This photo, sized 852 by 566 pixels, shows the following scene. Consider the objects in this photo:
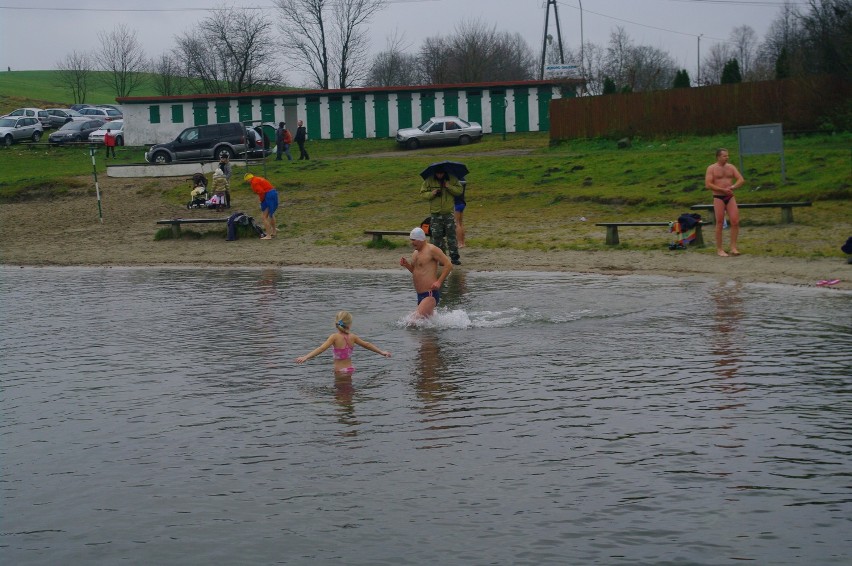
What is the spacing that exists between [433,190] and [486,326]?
19.6 feet

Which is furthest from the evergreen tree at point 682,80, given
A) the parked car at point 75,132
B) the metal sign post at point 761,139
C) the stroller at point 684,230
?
the parked car at point 75,132

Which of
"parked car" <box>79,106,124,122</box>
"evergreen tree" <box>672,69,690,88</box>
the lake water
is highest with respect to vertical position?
"parked car" <box>79,106,124,122</box>

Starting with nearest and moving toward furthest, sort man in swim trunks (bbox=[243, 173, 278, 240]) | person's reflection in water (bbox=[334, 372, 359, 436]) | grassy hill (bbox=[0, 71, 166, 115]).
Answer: person's reflection in water (bbox=[334, 372, 359, 436]) < man in swim trunks (bbox=[243, 173, 278, 240]) < grassy hill (bbox=[0, 71, 166, 115])

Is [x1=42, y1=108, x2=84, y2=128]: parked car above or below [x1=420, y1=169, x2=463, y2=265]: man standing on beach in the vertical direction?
above

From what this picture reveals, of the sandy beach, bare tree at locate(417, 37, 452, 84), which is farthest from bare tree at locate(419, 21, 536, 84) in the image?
the sandy beach

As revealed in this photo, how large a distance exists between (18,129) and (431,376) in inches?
1930

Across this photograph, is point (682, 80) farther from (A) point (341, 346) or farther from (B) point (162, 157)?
(A) point (341, 346)

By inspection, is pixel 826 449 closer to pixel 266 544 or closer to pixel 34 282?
pixel 266 544

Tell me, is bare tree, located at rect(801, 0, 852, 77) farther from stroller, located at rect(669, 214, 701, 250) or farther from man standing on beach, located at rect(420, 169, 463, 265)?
man standing on beach, located at rect(420, 169, 463, 265)

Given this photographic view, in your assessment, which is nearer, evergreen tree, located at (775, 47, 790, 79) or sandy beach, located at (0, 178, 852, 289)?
sandy beach, located at (0, 178, 852, 289)

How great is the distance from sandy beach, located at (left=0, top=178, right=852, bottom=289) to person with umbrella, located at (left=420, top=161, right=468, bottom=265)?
0.88 m

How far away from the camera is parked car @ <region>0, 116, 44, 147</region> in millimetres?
54656

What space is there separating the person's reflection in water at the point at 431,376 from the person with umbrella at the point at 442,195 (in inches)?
255

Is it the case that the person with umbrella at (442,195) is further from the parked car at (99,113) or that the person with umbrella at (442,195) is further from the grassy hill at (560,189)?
the parked car at (99,113)
